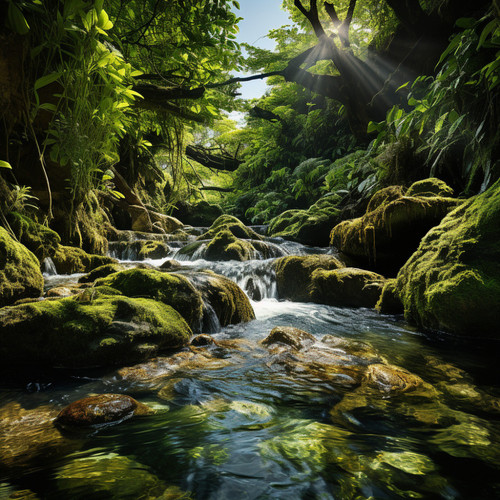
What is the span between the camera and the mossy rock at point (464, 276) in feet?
9.69

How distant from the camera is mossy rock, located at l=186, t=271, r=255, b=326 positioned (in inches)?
158

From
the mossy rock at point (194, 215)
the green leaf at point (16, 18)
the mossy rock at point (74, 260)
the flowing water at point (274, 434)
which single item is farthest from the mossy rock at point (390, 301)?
the mossy rock at point (194, 215)

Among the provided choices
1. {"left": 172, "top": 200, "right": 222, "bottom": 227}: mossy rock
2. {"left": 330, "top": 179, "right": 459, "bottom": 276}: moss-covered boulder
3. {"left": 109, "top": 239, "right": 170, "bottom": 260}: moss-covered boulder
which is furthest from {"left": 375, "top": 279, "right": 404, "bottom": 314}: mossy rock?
{"left": 172, "top": 200, "right": 222, "bottom": 227}: mossy rock

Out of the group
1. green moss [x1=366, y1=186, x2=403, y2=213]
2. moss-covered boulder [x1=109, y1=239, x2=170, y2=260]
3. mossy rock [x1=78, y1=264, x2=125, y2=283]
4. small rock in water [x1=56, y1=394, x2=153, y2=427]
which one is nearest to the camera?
small rock in water [x1=56, y1=394, x2=153, y2=427]

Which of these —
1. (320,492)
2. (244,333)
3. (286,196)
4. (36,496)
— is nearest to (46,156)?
(244,333)

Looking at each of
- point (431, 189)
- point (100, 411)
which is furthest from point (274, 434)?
point (431, 189)

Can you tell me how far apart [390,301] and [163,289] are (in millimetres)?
3564

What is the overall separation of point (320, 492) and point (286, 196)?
14.2 m

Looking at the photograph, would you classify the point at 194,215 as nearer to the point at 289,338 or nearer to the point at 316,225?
the point at 316,225

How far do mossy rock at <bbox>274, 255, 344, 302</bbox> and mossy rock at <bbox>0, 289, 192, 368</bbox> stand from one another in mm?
3739

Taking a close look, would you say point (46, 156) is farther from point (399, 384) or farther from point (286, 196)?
point (286, 196)

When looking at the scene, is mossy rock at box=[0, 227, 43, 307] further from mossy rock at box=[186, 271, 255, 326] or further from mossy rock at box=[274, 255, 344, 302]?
mossy rock at box=[274, 255, 344, 302]

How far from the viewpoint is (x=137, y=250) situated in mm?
8961

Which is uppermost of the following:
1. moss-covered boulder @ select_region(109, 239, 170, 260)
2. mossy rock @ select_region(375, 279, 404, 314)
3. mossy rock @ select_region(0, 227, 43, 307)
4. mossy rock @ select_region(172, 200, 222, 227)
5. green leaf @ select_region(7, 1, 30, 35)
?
green leaf @ select_region(7, 1, 30, 35)
